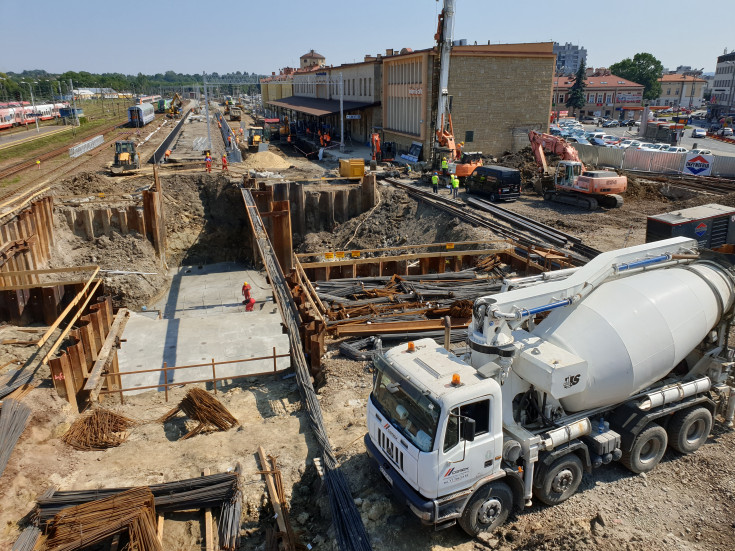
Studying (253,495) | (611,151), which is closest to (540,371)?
(253,495)

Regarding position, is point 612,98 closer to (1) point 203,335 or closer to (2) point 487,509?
(1) point 203,335

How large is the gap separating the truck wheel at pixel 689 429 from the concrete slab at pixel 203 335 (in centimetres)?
923

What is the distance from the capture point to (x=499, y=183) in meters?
28.3

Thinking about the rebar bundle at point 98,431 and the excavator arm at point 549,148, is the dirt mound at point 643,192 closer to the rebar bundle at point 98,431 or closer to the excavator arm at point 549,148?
the excavator arm at point 549,148

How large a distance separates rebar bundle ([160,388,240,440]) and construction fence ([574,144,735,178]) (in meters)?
34.4

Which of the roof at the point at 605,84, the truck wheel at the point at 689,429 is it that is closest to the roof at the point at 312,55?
the roof at the point at 605,84

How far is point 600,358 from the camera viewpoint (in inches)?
314

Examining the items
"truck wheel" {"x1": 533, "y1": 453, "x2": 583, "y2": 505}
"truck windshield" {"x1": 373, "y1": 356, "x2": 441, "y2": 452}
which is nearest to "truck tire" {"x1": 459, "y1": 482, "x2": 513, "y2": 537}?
"truck wheel" {"x1": 533, "y1": 453, "x2": 583, "y2": 505}

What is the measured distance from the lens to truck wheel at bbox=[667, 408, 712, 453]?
9.08m

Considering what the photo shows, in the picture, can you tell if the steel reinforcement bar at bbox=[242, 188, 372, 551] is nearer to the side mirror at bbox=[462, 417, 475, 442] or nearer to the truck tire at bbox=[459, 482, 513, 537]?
the truck tire at bbox=[459, 482, 513, 537]

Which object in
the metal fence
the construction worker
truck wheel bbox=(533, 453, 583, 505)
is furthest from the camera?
the metal fence

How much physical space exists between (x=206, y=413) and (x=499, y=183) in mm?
21780

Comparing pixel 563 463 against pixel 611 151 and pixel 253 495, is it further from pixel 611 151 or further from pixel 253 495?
pixel 611 151

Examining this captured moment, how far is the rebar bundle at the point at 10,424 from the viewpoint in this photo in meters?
8.58
